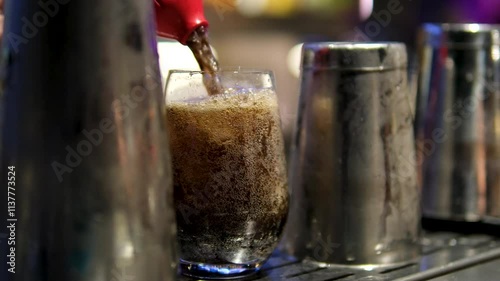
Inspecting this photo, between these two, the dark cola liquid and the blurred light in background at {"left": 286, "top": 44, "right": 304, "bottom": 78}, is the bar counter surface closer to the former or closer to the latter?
the dark cola liquid

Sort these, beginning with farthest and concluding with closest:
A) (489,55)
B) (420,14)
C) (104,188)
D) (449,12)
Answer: (420,14) < (449,12) < (489,55) < (104,188)

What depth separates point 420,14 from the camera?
124 inches

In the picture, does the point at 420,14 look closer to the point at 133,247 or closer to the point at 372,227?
the point at 372,227

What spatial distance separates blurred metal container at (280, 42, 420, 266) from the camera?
36.3 inches

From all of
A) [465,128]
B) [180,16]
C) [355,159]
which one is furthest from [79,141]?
[465,128]

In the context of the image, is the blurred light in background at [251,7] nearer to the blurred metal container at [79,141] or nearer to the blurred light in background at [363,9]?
the blurred light in background at [363,9]

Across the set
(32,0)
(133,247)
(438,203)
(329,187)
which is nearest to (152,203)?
(133,247)

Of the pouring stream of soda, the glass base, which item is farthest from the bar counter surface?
the pouring stream of soda

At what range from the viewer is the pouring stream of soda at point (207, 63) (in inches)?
31.5

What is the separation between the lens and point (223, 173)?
2.62 ft

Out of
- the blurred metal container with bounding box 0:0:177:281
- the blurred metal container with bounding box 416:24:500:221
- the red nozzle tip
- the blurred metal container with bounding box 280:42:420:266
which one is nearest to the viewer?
the blurred metal container with bounding box 0:0:177:281

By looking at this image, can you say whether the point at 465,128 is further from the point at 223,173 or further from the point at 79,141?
the point at 79,141

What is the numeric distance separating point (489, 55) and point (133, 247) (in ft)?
2.40

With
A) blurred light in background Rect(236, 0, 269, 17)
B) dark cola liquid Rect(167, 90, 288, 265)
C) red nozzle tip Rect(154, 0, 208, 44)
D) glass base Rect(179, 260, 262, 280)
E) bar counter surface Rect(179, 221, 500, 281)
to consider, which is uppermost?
blurred light in background Rect(236, 0, 269, 17)
